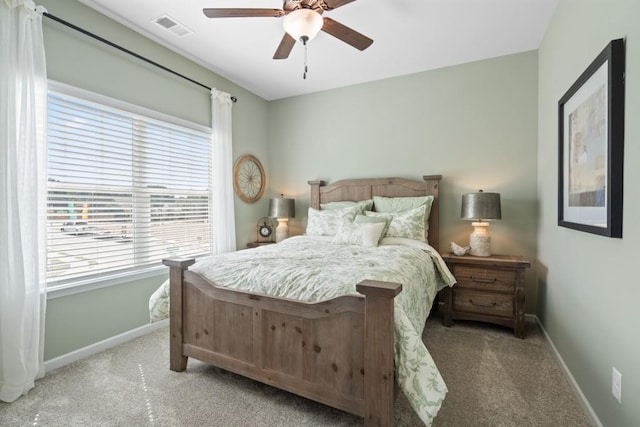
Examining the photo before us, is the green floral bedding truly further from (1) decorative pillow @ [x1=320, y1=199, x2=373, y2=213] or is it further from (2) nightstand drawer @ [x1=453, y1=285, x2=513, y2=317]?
(1) decorative pillow @ [x1=320, y1=199, x2=373, y2=213]

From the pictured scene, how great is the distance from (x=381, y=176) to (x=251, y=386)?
273 cm

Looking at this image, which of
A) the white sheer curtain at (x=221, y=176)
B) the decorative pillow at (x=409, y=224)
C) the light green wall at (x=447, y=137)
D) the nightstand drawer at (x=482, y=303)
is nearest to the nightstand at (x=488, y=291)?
the nightstand drawer at (x=482, y=303)

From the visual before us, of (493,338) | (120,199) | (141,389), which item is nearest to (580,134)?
(493,338)

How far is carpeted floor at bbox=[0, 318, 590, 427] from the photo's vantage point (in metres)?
1.70

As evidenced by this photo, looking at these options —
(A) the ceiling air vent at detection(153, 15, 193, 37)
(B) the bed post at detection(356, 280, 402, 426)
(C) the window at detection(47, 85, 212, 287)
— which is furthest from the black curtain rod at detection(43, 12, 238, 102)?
(B) the bed post at detection(356, 280, 402, 426)

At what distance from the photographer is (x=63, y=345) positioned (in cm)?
231

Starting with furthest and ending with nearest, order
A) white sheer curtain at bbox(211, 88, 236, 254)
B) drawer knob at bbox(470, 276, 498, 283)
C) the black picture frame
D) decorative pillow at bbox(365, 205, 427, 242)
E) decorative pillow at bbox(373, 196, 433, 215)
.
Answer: white sheer curtain at bbox(211, 88, 236, 254), decorative pillow at bbox(373, 196, 433, 215), decorative pillow at bbox(365, 205, 427, 242), drawer knob at bbox(470, 276, 498, 283), the black picture frame

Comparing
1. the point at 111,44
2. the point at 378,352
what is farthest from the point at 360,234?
the point at 111,44

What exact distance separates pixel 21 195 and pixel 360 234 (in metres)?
2.54

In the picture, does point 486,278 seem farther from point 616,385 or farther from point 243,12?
point 243,12

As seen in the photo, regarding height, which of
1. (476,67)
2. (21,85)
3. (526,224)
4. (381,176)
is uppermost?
(476,67)

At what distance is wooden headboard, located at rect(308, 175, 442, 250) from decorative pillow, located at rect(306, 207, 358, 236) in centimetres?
40

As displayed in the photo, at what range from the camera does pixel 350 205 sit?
3756 millimetres

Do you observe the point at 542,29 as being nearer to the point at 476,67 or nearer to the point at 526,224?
the point at 476,67
